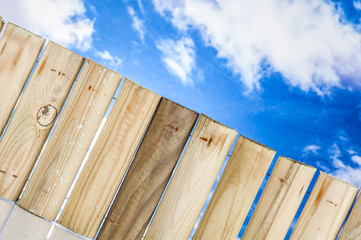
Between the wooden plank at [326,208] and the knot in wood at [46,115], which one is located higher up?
the wooden plank at [326,208]

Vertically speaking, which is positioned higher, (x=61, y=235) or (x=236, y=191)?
(x=236, y=191)

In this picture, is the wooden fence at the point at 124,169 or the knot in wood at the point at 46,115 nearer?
the wooden fence at the point at 124,169

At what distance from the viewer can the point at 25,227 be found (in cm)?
186

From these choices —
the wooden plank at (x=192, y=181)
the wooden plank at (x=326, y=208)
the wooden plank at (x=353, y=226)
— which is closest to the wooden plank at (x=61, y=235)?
the wooden plank at (x=192, y=181)

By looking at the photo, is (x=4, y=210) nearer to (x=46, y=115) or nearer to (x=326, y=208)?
(x=46, y=115)

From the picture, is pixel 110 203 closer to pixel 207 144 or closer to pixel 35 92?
pixel 207 144

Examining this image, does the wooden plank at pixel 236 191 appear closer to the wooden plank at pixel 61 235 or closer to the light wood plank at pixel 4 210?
the wooden plank at pixel 61 235

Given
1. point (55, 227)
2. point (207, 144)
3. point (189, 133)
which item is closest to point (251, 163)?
point (207, 144)

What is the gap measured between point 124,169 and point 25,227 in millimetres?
809

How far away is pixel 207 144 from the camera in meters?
1.79

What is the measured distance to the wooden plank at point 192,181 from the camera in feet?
5.87

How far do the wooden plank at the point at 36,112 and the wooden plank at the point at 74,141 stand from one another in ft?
0.40

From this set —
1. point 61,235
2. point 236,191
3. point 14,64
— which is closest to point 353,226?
point 236,191

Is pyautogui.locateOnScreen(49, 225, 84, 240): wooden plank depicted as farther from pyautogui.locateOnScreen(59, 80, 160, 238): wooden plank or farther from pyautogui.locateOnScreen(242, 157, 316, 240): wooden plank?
pyautogui.locateOnScreen(242, 157, 316, 240): wooden plank
